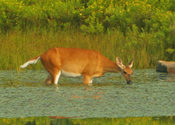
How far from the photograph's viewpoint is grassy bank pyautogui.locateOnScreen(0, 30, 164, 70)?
68.0 ft

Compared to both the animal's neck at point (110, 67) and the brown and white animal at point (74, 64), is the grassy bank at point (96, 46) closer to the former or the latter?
the brown and white animal at point (74, 64)

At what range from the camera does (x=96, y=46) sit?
2192 centimetres

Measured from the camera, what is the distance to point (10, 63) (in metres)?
20.5

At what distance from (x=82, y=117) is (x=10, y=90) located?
4.22m

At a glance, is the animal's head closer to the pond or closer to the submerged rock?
the pond

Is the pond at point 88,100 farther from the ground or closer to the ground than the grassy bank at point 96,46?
closer to the ground

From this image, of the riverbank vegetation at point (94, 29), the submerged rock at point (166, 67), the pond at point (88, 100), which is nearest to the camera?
the pond at point (88, 100)

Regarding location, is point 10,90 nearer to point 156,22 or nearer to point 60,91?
point 60,91

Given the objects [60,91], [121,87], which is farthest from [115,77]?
[60,91]

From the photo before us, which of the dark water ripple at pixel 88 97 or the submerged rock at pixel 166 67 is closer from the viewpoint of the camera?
the dark water ripple at pixel 88 97

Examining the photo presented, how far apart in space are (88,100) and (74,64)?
12.7ft

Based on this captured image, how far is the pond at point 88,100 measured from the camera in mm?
9914

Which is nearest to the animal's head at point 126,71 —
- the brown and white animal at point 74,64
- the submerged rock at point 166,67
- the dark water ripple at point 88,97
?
the brown and white animal at point 74,64

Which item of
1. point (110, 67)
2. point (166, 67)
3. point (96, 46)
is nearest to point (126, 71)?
point (110, 67)
